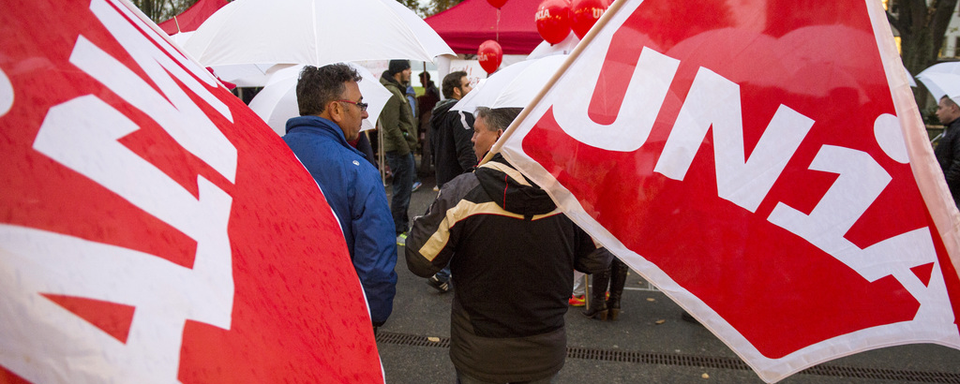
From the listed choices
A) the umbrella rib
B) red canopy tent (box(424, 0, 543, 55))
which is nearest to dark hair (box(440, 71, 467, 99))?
the umbrella rib

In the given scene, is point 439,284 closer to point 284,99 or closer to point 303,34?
point 284,99

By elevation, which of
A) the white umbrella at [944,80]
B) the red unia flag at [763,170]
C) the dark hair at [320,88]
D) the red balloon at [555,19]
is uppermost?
the red unia flag at [763,170]

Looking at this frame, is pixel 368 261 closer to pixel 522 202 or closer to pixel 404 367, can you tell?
pixel 522 202

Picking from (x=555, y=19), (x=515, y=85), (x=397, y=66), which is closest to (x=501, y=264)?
(x=515, y=85)

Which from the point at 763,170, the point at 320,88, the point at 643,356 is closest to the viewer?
the point at 763,170

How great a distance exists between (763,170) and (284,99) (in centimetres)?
343

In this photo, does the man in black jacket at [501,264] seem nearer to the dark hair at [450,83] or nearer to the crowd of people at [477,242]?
the crowd of people at [477,242]

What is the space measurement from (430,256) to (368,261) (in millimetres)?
310

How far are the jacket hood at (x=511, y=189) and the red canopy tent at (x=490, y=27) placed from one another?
8486 mm

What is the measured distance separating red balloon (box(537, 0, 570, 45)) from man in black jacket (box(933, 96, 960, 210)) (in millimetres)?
3712

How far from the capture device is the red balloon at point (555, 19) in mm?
6684

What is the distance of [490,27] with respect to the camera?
1062 centimetres

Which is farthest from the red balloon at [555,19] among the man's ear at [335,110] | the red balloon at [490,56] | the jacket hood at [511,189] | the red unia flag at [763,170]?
the red unia flag at [763,170]

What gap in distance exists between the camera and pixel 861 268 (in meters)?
1.38
